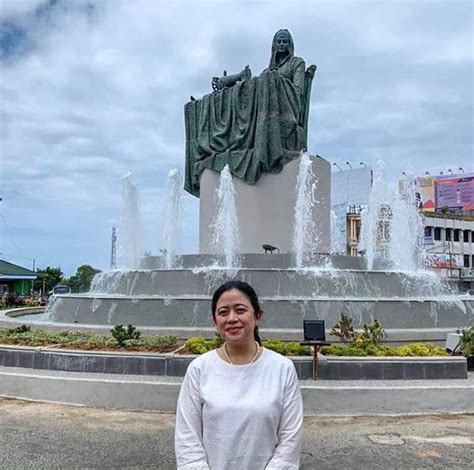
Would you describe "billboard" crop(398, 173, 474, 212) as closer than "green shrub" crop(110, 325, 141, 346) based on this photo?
No

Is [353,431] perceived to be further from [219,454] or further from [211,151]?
[211,151]

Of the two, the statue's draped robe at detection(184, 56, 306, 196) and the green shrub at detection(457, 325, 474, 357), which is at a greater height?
the statue's draped robe at detection(184, 56, 306, 196)

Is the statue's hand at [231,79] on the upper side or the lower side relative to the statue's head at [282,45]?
lower

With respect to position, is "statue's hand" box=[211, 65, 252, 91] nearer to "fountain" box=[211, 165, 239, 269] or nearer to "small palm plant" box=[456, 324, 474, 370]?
"fountain" box=[211, 165, 239, 269]

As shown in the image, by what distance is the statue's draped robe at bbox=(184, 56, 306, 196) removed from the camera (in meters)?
17.0

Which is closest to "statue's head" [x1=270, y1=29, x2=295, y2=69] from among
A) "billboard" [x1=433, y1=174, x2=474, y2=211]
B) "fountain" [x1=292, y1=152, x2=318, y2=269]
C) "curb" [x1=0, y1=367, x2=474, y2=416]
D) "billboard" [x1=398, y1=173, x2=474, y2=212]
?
"fountain" [x1=292, y1=152, x2=318, y2=269]

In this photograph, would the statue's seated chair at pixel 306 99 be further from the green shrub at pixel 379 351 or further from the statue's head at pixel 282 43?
the green shrub at pixel 379 351

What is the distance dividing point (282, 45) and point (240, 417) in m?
17.2

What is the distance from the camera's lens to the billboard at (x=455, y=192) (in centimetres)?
5925

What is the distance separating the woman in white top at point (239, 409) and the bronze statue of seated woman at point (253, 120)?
14566 mm

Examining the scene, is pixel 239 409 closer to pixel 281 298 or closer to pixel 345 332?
pixel 345 332

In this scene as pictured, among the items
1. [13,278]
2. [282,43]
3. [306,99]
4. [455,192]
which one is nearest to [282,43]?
[282,43]

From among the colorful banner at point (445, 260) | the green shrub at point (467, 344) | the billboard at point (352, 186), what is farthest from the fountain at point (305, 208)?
the colorful banner at point (445, 260)

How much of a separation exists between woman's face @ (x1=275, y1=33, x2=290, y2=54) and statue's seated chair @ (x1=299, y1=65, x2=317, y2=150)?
951 millimetres
